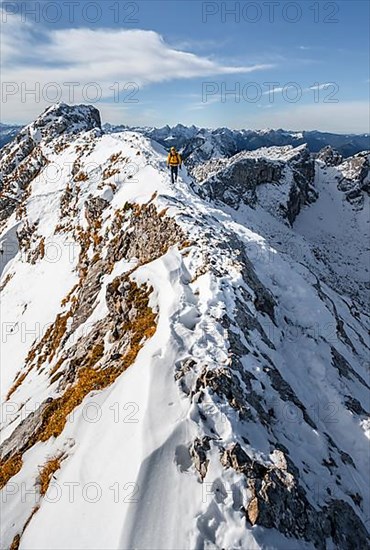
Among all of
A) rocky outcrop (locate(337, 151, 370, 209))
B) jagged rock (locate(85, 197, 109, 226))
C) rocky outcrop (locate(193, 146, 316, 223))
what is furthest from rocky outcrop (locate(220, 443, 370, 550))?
rocky outcrop (locate(337, 151, 370, 209))

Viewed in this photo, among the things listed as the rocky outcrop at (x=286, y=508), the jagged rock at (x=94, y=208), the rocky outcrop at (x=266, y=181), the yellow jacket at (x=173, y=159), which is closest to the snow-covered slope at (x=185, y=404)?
the rocky outcrop at (x=286, y=508)

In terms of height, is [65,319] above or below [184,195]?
below

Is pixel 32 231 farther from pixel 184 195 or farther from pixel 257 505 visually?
pixel 257 505

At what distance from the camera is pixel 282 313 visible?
687 inches

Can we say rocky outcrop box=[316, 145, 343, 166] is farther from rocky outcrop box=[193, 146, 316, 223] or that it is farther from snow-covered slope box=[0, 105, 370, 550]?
snow-covered slope box=[0, 105, 370, 550]

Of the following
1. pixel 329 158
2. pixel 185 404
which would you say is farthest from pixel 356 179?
pixel 185 404

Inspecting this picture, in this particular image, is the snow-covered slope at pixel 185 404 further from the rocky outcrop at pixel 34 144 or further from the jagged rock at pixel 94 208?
the rocky outcrop at pixel 34 144

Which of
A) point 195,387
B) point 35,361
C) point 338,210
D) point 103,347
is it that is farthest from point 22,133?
point 195,387

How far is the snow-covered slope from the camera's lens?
7641 millimetres

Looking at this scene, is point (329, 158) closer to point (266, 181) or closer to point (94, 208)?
point (266, 181)

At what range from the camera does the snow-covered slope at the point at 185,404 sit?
764cm

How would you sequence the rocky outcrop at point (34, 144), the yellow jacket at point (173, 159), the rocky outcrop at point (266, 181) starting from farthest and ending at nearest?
the rocky outcrop at point (266, 181)
the rocky outcrop at point (34, 144)
the yellow jacket at point (173, 159)

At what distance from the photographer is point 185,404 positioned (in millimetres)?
9312

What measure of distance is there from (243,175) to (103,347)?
53.6 metres
